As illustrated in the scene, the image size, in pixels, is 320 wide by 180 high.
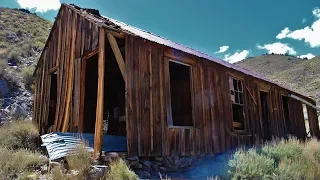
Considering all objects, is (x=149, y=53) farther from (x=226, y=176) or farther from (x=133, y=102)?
(x=226, y=176)

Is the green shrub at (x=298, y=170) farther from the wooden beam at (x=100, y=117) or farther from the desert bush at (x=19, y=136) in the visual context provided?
the desert bush at (x=19, y=136)

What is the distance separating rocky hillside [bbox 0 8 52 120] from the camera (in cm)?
1781

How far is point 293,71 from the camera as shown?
4888 cm

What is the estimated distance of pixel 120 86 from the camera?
1267cm

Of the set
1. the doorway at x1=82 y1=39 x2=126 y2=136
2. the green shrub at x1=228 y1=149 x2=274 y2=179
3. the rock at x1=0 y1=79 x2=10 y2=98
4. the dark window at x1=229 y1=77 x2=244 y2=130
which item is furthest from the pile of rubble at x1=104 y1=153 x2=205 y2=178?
the rock at x1=0 y1=79 x2=10 y2=98

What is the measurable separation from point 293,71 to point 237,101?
4112 cm

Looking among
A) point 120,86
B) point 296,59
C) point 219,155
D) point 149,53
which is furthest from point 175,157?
point 296,59

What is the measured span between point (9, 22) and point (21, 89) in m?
14.9

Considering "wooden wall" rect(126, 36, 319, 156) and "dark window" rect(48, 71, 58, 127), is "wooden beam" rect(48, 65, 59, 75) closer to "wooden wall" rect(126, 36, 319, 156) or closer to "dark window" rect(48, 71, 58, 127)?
"dark window" rect(48, 71, 58, 127)

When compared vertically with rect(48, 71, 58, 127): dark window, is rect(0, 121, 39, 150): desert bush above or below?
below

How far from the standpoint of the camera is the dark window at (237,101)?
11.9 meters

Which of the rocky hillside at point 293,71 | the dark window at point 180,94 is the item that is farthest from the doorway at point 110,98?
the rocky hillside at point 293,71

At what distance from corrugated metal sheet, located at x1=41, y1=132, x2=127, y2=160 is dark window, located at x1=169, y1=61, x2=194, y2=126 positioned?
150 inches

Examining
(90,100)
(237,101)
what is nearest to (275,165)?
(237,101)
